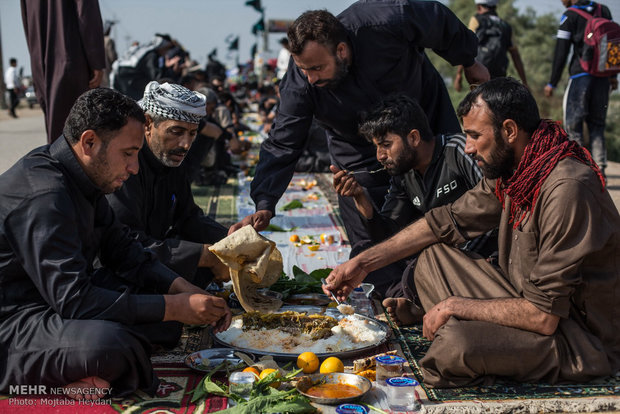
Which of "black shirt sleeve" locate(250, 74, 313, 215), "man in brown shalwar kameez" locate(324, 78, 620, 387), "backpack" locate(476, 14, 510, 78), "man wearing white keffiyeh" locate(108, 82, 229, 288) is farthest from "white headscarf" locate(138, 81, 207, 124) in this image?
"backpack" locate(476, 14, 510, 78)

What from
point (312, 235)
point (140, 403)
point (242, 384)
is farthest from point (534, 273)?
point (312, 235)

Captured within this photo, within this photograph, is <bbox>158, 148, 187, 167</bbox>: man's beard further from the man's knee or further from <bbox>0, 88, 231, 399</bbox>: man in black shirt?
the man's knee

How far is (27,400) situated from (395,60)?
3379 mm

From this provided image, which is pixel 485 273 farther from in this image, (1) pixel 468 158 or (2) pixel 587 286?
(1) pixel 468 158

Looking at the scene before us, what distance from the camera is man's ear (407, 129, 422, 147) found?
14.5 ft

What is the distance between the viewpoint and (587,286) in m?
3.17

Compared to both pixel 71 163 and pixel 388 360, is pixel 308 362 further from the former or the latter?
pixel 71 163

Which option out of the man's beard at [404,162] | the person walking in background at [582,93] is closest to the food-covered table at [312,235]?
the man's beard at [404,162]

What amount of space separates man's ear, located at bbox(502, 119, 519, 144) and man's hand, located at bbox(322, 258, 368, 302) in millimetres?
1140

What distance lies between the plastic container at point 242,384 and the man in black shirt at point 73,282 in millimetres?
335

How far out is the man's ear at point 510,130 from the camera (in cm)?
331

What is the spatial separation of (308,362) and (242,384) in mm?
391

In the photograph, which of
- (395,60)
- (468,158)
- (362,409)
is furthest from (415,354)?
(395,60)

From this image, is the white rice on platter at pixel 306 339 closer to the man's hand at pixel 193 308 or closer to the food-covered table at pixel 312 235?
the food-covered table at pixel 312 235
